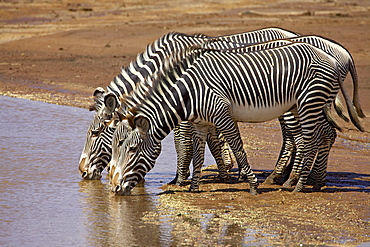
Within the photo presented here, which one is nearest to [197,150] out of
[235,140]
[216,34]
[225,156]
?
[235,140]

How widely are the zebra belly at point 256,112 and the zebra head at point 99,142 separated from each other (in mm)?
1563

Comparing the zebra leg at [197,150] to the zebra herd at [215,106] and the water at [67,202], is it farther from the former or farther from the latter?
the water at [67,202]

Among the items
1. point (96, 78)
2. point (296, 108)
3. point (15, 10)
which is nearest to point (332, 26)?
point (96, 78)

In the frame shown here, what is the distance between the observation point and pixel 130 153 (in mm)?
6918

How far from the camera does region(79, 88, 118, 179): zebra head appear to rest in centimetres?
771

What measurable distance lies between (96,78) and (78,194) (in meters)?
9.39

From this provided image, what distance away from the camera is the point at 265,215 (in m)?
6.43

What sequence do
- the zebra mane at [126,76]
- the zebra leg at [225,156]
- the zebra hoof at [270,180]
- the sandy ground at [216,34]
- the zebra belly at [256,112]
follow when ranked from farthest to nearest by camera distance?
the zebra leg at [225,156]
the zebra hoof at [270,180]
the zebra mane at [126,76]
the zebra belly at [256,112]
the sandy ground at [216,34]

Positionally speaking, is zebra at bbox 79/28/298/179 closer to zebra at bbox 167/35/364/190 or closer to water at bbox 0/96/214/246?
water at bbox 0/96/214/246

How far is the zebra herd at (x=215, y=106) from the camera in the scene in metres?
7.00

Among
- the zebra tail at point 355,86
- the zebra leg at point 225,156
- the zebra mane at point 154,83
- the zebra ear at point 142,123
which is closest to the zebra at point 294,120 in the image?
the zebra tail at point 355,86

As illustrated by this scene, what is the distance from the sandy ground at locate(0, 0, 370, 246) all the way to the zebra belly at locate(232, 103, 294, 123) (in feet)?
3.01

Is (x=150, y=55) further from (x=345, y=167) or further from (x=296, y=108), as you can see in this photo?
(x=345, y=167)

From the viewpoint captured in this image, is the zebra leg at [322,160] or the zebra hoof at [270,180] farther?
the zebra hoof at [270,180]
